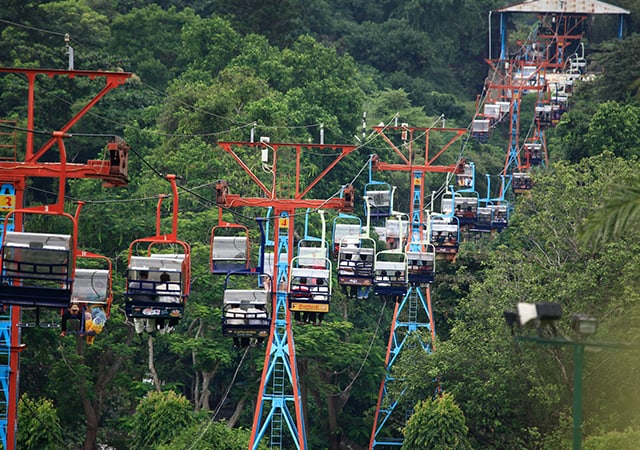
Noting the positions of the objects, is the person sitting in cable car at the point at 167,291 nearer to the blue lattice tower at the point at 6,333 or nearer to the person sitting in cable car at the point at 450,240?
the blue lattice tower at the point at 6,333

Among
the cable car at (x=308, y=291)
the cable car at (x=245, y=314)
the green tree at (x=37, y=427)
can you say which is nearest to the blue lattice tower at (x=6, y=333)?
the cable car at (x=245, y=314)

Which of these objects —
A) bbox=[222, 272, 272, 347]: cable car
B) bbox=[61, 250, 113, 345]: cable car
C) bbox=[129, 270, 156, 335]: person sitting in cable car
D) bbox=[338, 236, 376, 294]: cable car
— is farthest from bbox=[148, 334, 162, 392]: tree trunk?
bbox=[129, 270, 156, 335]: person sitting in cable car

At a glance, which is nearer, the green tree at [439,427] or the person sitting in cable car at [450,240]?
the green tree at [439,427]

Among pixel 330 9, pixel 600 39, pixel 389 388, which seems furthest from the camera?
pixel 330 9

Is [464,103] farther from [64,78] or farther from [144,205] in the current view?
[144,205]

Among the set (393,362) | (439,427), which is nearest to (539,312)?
(439,427)

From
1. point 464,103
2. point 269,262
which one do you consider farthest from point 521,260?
point 464,103

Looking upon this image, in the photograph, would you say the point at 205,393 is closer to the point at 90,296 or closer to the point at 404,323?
the point at 404,323
